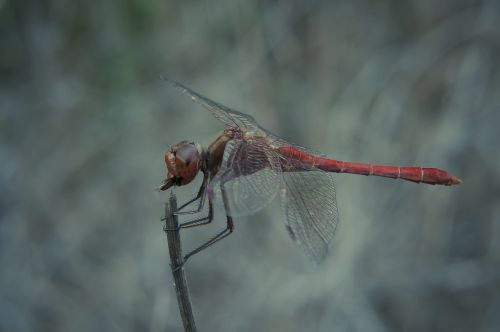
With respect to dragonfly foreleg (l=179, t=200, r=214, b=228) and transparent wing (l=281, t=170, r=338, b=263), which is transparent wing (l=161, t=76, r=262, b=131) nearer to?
transparent wing (l=281, t=170, r=338, b=263)

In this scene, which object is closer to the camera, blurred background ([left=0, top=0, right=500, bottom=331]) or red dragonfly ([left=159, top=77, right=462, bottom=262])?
red dragonfly ([left=159, top=77, right=462, bottom=262])

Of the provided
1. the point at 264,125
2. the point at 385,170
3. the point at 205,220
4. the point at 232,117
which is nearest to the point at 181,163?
the point at 205,220

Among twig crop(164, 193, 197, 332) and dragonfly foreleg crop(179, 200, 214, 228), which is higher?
dragonfly foreleg crop(179, 200, 214, 228)

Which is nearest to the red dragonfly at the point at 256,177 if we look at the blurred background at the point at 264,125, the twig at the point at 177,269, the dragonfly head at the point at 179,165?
the dragonfly head at the point at 179,165

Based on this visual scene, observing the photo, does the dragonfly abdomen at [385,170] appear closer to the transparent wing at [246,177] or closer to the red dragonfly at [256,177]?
the red dragonfly at [256,177]

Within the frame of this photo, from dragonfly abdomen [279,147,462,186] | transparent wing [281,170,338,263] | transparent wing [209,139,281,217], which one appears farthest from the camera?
dragonfly abdomen [279,147,462,186]

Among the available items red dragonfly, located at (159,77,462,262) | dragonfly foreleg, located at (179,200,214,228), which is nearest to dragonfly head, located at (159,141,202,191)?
red dragonfly, located at (159,77,462,262)

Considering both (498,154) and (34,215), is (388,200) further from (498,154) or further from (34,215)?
(34,215)

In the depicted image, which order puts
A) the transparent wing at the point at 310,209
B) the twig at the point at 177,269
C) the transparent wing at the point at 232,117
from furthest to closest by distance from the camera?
the transparent wing at the point at 232,117, the transparent wing at the point at 310,209, the twig at the point at 177,269

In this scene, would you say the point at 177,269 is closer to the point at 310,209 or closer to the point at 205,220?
the point at 205,220
